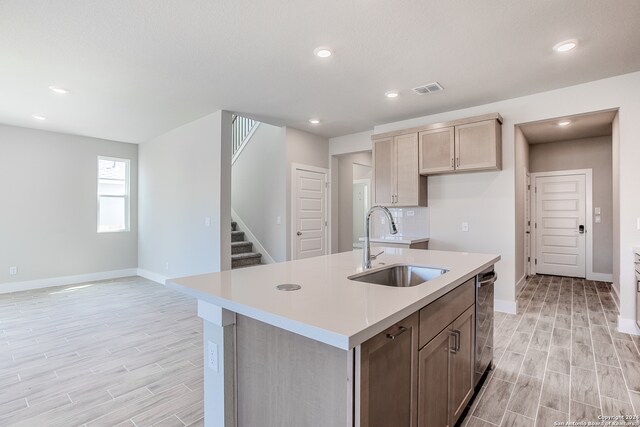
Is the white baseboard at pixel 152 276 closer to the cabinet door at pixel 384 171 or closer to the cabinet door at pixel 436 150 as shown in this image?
the cabinet door at pixel 384 171

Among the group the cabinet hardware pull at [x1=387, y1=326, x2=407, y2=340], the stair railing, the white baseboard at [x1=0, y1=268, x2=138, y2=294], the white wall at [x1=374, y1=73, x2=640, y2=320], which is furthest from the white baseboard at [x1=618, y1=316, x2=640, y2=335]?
the white baseboard at [x1=0, y1=268, x2=138, y2=294]

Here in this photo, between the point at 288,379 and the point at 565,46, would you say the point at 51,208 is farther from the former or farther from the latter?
the point at 565,46

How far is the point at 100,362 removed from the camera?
2.70m

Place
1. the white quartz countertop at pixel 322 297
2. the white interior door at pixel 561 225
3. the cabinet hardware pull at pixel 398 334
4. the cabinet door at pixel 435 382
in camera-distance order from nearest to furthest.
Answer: the white quartz countertop at pixel 322 297 → the cabinet hardware pull at pixel 398 334 → the cabinet door at pixel 435 382 → the white interior door at pixel 561 225

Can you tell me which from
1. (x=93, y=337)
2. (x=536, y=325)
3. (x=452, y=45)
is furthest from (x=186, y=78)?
(x=536, y=325)

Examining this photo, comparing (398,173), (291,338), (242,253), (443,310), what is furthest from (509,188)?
(242,253)

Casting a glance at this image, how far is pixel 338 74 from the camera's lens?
3.20 meters

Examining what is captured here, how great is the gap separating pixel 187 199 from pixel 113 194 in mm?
2341

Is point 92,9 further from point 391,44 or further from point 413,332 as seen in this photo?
point 413,332

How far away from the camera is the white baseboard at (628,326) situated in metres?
3.16

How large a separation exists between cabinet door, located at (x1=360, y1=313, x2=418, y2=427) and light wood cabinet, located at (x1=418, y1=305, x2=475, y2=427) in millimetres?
90

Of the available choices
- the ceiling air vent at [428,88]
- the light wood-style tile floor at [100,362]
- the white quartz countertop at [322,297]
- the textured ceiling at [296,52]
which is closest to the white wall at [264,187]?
the textured ceiling at [296,52]

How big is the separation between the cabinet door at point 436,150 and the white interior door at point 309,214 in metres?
1.99

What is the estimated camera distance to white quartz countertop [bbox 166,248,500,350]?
0.97 m
